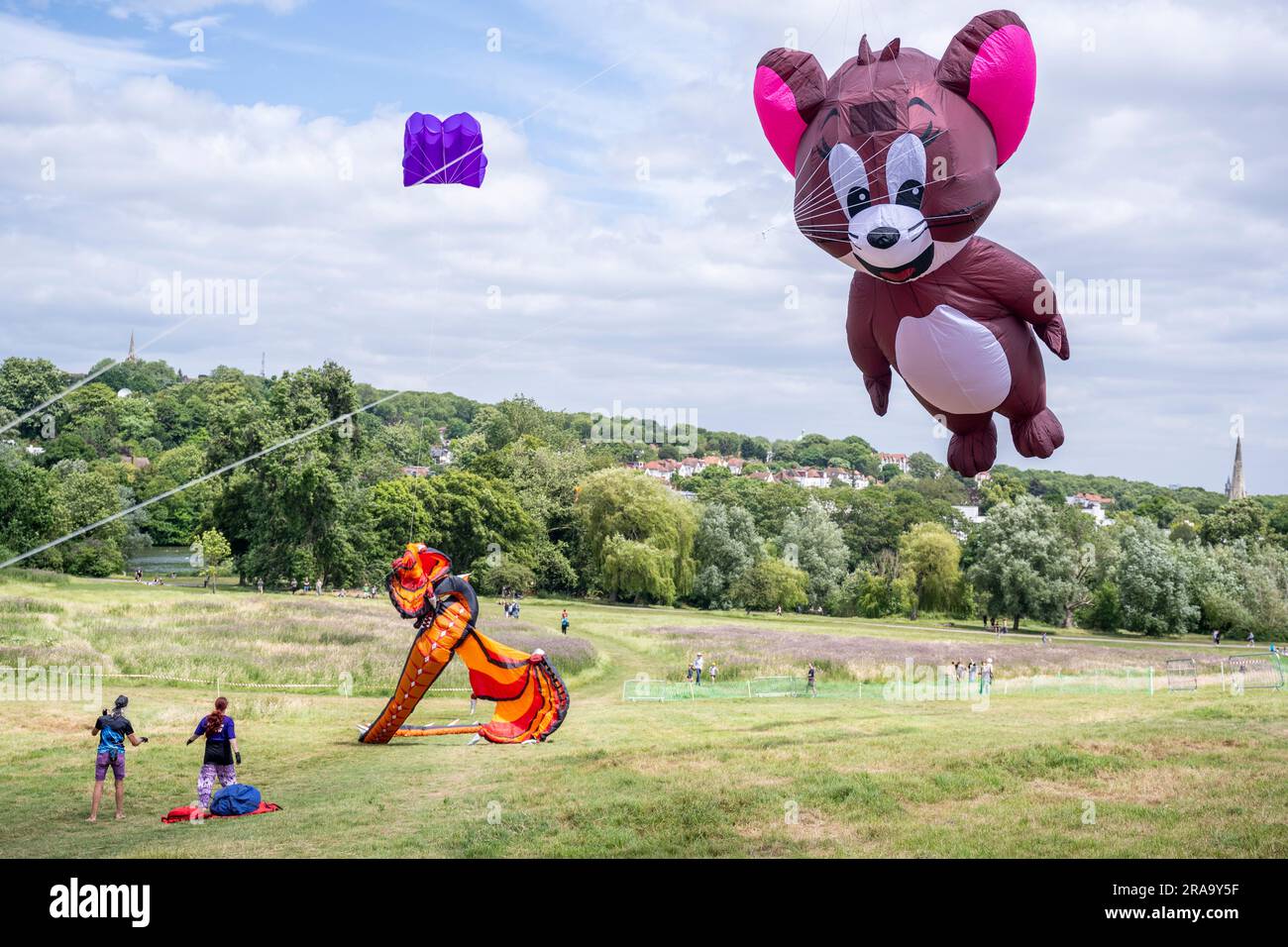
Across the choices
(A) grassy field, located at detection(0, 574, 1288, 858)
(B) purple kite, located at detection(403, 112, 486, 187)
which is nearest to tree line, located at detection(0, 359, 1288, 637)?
(A) grassy field, located at detection(0, 574, 1288, 858)

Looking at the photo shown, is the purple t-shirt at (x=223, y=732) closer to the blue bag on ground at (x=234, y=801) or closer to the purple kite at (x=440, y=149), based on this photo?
the blue bag on ground at (x=234, y=801)

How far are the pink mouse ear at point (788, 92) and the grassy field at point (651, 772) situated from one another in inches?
369

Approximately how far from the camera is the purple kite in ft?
53.5

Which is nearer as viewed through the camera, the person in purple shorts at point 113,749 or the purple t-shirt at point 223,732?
the person in purple shorts at point 113,749

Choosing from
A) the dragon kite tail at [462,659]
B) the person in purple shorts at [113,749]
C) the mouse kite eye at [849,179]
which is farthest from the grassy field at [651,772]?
the mouse kite eye at [849,179]

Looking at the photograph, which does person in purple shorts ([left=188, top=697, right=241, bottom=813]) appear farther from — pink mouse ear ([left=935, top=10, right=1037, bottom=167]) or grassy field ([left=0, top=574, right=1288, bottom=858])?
pink mouse ear ([left=935, top=10, right=1037, bottom=167])

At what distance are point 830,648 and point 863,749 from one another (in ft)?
76.9

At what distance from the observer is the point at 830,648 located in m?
42.9

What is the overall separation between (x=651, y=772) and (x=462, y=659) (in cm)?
546

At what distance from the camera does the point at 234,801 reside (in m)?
15.4

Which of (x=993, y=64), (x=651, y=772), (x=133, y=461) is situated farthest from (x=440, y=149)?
(x=133, y=461)

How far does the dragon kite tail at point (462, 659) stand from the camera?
2111 cm
